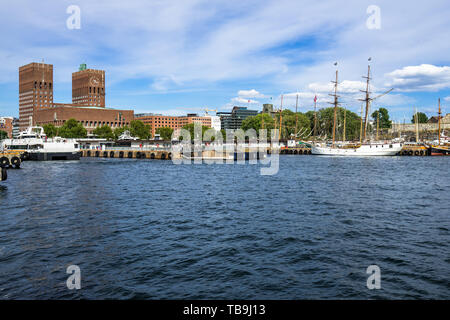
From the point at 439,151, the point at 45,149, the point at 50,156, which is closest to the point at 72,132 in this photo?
the point at 45,149

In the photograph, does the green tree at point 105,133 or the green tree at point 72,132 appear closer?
the green tree at point 72,132

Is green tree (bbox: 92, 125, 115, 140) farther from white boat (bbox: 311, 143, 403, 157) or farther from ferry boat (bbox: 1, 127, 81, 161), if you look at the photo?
white boat (bbox: 311, 143, 403, 157)

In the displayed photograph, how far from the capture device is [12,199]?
99.3ft

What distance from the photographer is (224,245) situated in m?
17.9

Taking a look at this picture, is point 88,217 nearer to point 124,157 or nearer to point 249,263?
point 249,263

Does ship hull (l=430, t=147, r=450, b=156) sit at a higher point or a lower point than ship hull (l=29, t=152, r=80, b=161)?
higher

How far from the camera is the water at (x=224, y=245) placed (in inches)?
504

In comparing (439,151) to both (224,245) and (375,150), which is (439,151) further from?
(224,245)

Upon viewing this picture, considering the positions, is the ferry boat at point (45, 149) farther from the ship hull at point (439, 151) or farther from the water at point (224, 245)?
the ship hull at point (439, 151)

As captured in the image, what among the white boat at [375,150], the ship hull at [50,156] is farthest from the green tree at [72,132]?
the white boat at [375,150]

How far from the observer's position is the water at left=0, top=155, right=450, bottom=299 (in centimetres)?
1281

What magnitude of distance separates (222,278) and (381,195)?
24.5 metres

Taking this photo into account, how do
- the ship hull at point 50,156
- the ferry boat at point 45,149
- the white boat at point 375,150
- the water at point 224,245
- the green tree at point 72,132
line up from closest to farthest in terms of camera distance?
the water at point 224,245 < the ship hull at point 50,156 < the ferry boat at point 45,149 < the white boat at point 375,150 < the green tree at point 72,132

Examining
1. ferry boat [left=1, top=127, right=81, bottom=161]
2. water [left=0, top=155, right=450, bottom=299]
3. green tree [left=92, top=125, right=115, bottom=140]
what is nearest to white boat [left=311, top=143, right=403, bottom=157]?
ferry boat [left=1, top=127, right=81, bottom=161]
